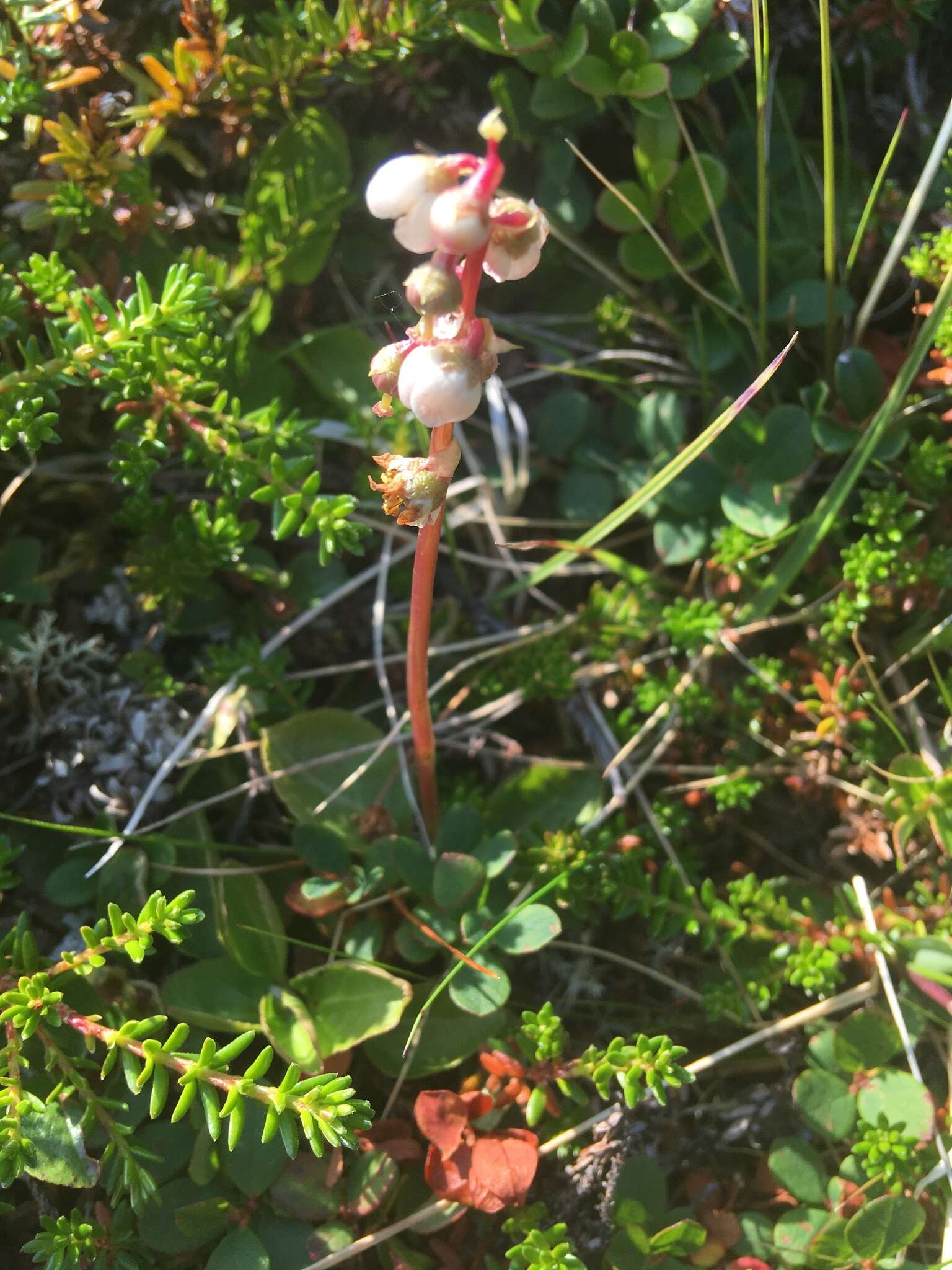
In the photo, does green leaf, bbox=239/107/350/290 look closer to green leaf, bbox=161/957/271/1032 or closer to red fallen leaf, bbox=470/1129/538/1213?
green leaf, bbox=161/957/271/1032

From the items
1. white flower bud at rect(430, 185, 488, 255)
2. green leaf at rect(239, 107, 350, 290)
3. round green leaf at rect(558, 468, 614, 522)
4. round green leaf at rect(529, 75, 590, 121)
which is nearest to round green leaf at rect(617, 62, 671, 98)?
round green leaf at rect(529, 75, 590, 121)

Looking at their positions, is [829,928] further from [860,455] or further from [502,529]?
[502,529]

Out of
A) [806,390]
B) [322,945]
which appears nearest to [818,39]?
[806,390]

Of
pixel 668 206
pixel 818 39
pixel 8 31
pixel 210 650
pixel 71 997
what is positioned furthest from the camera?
pixel 818 39

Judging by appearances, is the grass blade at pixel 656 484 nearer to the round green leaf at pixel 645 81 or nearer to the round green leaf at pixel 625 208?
the round green leaf at pixel 625 208

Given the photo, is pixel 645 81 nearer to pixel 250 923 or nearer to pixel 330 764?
pixel 330 764

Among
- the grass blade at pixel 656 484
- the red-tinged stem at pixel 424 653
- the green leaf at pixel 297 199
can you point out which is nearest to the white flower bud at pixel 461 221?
the red-tinged stem at pixel 424 653
